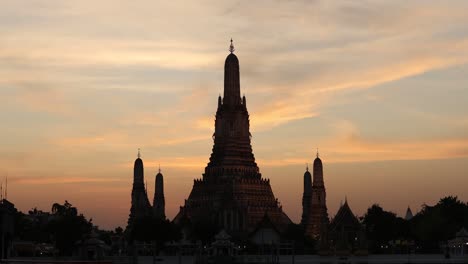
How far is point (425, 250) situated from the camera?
566 ft

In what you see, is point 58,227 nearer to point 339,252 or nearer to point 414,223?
point 339,252

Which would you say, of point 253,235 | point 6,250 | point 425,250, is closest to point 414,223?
point 425,250

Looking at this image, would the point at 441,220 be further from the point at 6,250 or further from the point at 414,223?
the point at 6,250

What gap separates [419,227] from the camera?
160250 millimetres

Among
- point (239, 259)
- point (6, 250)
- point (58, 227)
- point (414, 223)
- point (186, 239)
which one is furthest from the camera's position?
point (186, 239)

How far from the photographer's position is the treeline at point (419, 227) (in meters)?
155

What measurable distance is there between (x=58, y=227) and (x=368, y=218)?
6092cm

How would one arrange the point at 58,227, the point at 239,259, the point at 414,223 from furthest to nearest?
the point at 414,223 → the point at 58,227 → the point at 239,259

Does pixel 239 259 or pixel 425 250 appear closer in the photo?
pixel 239 259

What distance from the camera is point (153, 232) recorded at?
17275 cm

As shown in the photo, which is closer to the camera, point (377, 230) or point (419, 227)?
point (419, 227)

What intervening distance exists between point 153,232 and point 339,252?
3753 centimetres

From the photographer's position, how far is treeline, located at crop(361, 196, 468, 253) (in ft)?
509

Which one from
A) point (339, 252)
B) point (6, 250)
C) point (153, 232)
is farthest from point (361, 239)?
point (6, 250)
